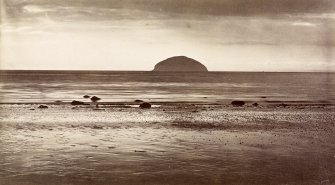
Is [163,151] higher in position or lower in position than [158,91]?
lower

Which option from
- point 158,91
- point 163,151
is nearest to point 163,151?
point 163,151

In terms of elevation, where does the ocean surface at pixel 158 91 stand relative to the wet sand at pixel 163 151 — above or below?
above

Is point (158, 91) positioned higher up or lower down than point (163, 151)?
higher up

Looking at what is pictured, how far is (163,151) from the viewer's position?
33.1 ft

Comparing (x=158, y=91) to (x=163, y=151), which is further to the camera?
(x=158, y=91)

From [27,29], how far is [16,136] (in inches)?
131

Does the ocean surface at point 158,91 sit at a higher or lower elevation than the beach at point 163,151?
higher

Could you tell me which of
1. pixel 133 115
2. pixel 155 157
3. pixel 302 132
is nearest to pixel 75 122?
pixel 133 115

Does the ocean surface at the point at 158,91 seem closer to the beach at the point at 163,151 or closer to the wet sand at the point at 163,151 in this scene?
the wet sand at the point at 163,151

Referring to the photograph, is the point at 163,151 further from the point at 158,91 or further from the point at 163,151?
the point at 158,91

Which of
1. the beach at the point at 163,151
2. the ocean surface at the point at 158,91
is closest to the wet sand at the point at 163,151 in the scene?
the beach at the point at 163,151

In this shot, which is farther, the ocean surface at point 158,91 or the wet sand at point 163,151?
the ocean surface at point 158,91

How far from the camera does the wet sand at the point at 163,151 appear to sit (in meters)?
7.95

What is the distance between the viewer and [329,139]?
12.3 metres
